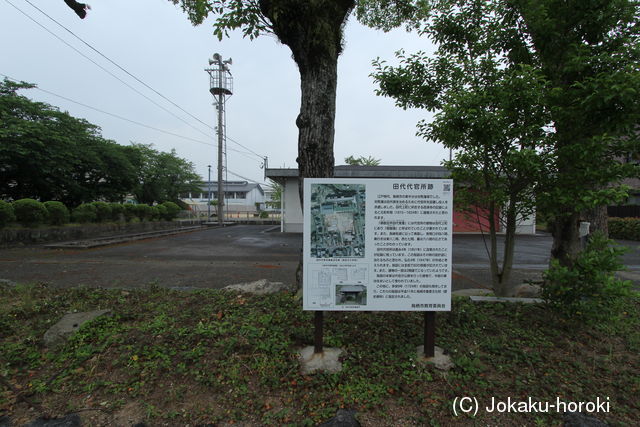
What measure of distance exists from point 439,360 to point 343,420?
1.00 meters

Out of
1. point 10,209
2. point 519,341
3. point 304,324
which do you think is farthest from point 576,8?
point 10,209

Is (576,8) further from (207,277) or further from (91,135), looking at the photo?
(91,135)

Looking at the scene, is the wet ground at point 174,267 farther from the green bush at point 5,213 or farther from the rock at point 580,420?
the rock at point 580,420

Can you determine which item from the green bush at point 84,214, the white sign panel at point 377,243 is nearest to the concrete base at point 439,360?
the white sign panel at point 377,243

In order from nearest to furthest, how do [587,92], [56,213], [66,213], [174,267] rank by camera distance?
1. [587,92]
2. [174,267]
3. [56,213]
4. [66,213]

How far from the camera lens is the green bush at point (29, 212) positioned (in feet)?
33.3

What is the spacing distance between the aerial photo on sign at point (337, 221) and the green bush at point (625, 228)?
64.2 ft

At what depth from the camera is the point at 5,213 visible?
9.56 meters

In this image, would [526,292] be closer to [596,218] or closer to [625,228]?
[596,218]

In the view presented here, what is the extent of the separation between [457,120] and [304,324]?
258 cm

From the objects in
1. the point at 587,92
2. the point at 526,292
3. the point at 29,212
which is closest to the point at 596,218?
the point at 526,292

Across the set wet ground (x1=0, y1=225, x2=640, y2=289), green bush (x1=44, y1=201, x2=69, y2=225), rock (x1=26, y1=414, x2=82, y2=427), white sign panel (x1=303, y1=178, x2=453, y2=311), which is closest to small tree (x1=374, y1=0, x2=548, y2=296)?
white sign panel (x1=303, y1=178, x2=453, y2=311)

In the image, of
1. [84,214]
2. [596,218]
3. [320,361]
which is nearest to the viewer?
[320,361]

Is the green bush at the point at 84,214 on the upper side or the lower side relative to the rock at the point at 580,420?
upper
